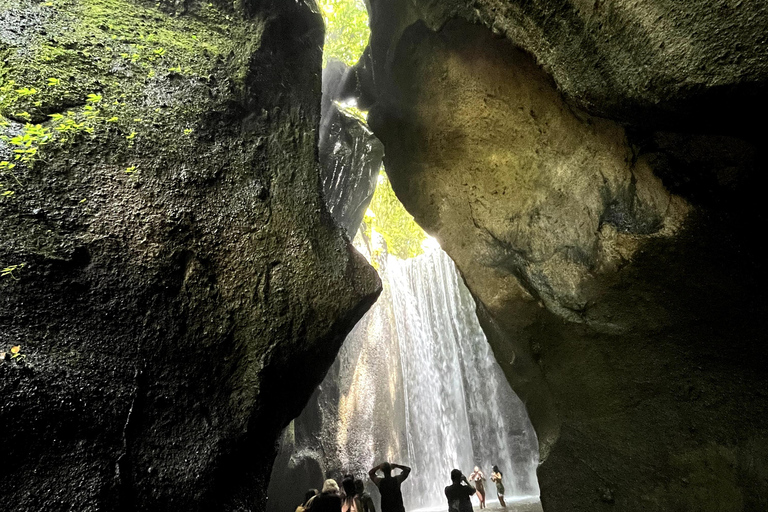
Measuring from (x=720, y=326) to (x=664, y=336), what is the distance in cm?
51

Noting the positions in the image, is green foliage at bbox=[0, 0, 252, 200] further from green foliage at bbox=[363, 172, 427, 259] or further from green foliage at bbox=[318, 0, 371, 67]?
green foliage at bbox=[363, 172, 427, 259]

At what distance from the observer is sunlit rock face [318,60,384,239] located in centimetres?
1014

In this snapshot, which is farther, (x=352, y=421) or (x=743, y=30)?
(x=352, y=421)

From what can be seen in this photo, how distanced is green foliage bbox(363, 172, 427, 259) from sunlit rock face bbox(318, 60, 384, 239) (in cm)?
246

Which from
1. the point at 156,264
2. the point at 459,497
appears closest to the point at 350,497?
the point at 459,497

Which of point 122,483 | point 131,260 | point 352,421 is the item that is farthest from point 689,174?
point 352,421

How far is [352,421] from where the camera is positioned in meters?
10.8

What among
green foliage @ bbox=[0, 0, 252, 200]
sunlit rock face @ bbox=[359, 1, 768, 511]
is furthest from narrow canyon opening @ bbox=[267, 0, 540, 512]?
green foliage @ bbox=[0, 0, 252, 200]

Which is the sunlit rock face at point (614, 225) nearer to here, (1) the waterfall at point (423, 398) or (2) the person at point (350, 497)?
(2) the person at point (350, 497)

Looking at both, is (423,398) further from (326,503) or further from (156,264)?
(156,264)

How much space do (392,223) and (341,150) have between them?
3.82m

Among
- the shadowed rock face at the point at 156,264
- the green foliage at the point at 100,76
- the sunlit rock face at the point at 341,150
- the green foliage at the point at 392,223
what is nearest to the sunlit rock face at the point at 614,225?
the shadowed rock face at the point at 156,264

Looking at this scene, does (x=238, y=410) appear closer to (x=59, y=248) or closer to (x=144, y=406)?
(x=144, y=406)

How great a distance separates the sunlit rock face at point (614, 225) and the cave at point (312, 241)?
0.02 meters
